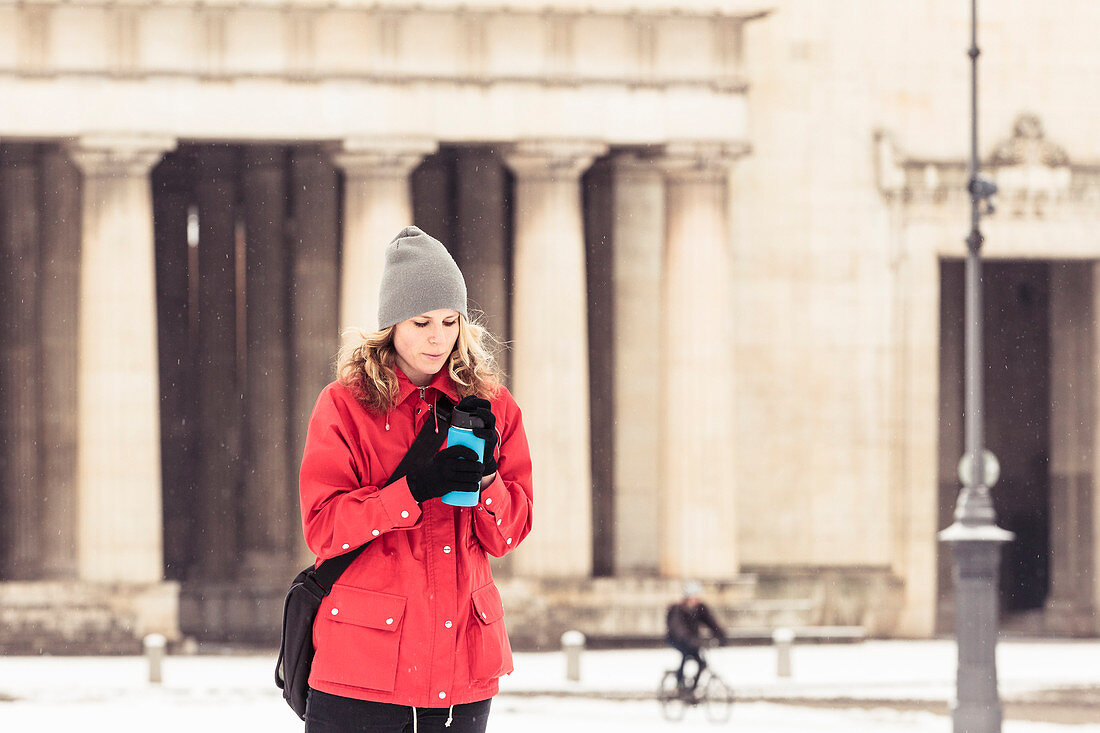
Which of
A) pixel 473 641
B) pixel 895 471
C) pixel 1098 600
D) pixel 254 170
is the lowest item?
pixel 1098 600

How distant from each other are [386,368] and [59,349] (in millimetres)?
37425

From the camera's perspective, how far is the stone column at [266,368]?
43594 millimetres

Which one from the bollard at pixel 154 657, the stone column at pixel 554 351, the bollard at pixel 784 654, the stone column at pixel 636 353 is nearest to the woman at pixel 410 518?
the bollard at pixel 154 657

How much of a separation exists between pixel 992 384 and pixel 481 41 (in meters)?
19.1

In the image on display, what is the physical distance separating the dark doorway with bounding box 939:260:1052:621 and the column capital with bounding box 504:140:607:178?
47.2 ft

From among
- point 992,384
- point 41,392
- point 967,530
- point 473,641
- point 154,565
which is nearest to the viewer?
point 473,641

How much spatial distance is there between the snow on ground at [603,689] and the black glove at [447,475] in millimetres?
16532

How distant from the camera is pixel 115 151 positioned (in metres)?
38.1

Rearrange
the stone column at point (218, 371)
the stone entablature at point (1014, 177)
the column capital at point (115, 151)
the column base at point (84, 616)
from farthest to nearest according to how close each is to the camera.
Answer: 1. the stone column at point (218, 371)
2. the stone entablature at point (1014, 177)
3. the column capital at point (115, 151)
4. the column base at point (84, 616)

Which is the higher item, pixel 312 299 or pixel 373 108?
pixel 373 108

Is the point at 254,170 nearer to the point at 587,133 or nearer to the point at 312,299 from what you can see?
the point at 312,299

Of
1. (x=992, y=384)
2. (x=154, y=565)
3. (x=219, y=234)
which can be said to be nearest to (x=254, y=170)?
(x=219, y=234)

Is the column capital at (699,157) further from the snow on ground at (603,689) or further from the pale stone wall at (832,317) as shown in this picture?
the snow on ground at (603,689)

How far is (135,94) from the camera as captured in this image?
38.2 metres
